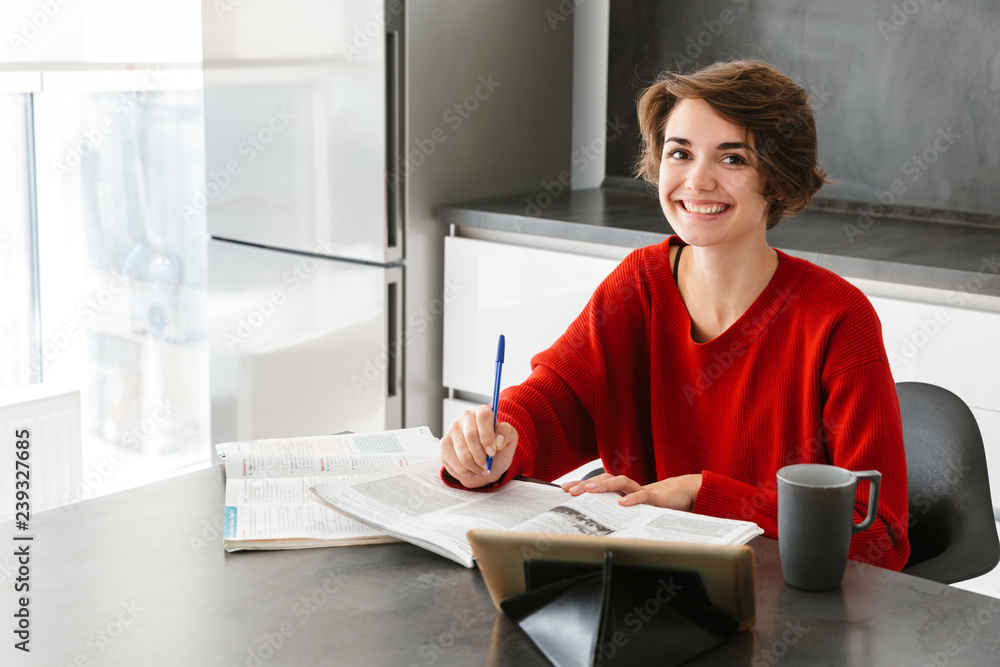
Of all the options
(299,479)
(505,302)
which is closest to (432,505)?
(299,479)

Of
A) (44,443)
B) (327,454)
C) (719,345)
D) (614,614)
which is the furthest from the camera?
(44,443)

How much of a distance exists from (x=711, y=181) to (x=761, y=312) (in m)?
0.18

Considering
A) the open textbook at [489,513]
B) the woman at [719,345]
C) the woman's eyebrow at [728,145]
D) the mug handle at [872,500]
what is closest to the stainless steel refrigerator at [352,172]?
the woman at [719,345]

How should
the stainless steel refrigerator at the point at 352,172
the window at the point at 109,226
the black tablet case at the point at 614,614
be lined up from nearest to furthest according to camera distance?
the black tablet case at the point at 614,614, the stainless steel refrigerator at the point at 352,172, the window at the point at 109,226

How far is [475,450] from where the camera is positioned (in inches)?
45.1

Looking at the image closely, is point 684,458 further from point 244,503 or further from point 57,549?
point 57,549

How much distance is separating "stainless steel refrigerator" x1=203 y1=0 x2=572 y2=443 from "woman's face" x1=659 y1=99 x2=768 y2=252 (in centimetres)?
117

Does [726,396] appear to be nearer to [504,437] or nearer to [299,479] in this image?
[504,437]

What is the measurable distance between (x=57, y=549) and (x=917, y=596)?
79cm

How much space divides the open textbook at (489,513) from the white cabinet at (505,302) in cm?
120

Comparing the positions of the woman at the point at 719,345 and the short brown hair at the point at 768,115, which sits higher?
the short brown hair at the point at 768,115

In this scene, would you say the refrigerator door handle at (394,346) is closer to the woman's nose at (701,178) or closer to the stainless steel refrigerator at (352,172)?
A: the stainless steel refrigerator at (352,172)

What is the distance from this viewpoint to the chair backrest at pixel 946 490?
125cm

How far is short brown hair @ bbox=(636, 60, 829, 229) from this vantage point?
4.45 ft
